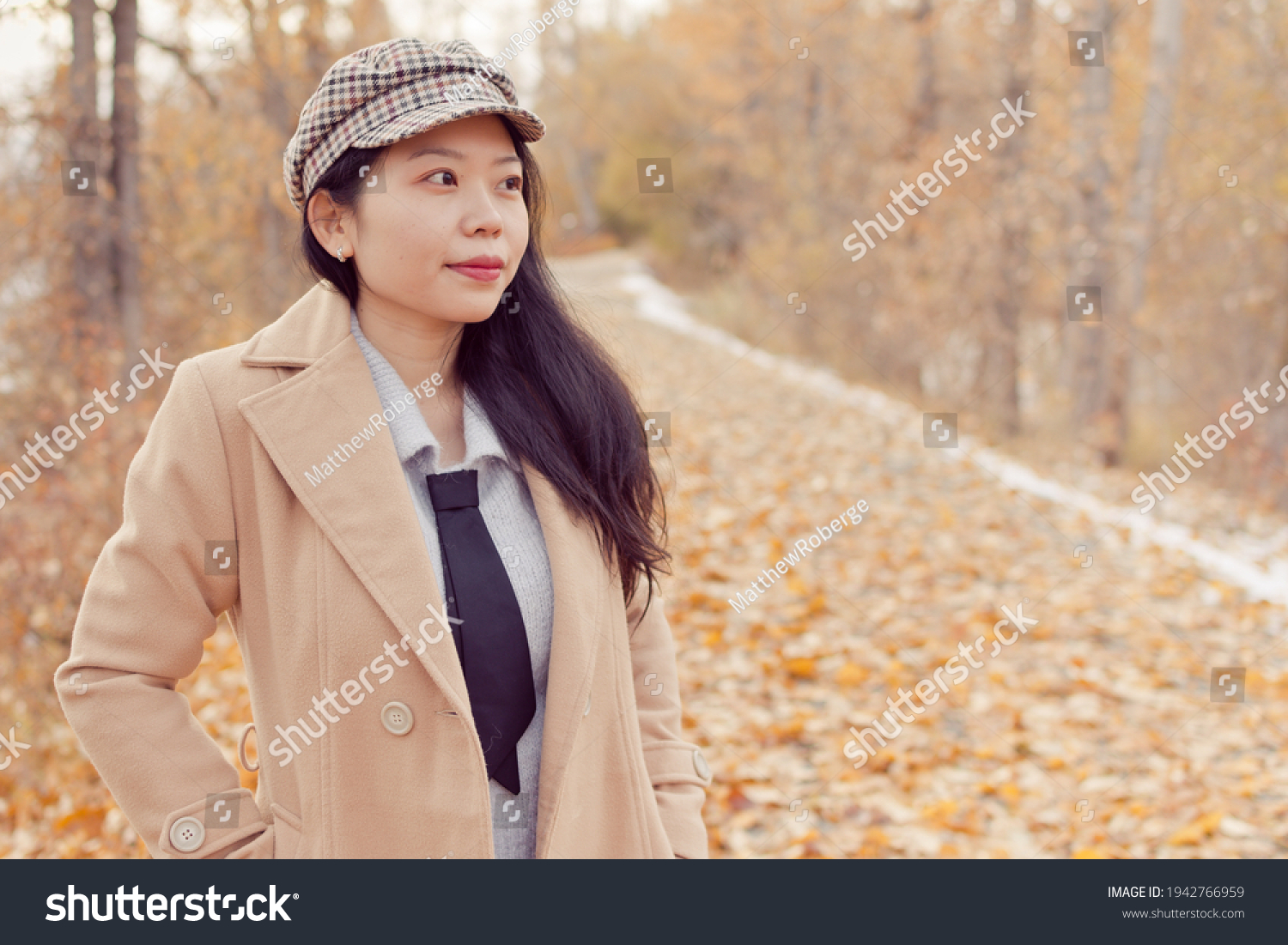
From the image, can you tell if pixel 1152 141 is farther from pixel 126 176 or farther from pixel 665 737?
pixel 665 737

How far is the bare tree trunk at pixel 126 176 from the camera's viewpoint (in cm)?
566

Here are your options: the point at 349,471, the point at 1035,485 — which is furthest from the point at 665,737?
the point at 1035,485

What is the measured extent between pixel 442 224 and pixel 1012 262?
10260 millimetres

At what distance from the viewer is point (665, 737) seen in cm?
192

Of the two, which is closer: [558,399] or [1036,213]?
[558,399]

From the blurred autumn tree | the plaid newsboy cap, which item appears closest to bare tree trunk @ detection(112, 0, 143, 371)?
the plaid newsboy cap

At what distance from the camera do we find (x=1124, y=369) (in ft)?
34.0

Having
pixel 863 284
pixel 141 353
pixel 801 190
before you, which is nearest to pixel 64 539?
pixel 141 353

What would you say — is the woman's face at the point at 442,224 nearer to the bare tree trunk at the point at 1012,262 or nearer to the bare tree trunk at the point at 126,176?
the bare tree trunk at the point at 126,176

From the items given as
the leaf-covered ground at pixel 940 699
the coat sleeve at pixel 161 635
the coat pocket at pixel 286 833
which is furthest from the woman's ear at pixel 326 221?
the coat pocket at pixel 286 833

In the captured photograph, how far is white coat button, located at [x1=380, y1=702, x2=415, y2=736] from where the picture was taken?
4.92 feet

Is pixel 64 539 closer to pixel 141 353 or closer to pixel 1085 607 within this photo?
pixel 141 353

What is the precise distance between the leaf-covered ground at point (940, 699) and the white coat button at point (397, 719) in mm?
1014
